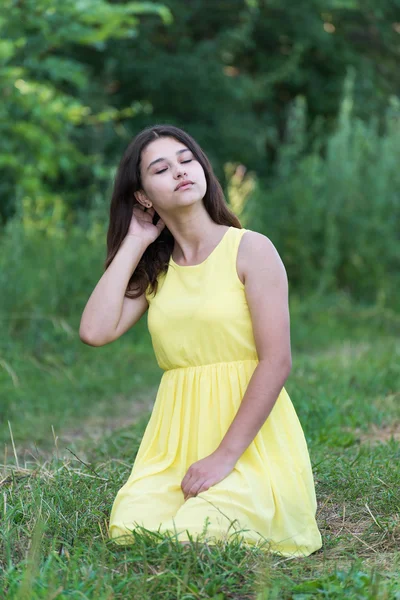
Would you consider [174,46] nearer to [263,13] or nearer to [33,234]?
[263,13]

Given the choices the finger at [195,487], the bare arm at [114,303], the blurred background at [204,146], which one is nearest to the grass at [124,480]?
the blurred background at [204,146]

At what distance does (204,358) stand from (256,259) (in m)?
0.32

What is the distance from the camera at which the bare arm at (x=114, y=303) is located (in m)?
2.68

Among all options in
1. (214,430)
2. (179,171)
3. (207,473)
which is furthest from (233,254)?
(207,473)

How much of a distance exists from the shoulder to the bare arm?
1.21 ft

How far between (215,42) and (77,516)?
376 inches

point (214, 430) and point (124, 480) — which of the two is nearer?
point (214, 430)

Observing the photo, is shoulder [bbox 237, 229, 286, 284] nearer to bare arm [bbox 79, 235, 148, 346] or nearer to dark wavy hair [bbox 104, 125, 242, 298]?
dark wavy hair [bbox 104, 125, 242, 298]

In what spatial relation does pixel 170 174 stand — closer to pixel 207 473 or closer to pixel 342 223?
pixel 207 473

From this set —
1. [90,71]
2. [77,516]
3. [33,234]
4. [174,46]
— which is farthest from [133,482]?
[174,46]

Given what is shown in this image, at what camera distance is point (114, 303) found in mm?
2689

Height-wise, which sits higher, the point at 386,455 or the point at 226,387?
the point at 226,387

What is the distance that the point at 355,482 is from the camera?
2.88 meters

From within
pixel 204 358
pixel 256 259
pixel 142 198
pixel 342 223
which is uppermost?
pixel 256 259
